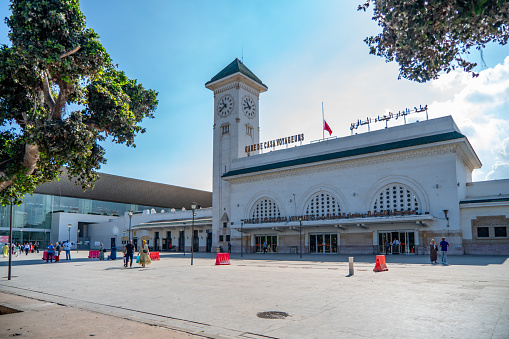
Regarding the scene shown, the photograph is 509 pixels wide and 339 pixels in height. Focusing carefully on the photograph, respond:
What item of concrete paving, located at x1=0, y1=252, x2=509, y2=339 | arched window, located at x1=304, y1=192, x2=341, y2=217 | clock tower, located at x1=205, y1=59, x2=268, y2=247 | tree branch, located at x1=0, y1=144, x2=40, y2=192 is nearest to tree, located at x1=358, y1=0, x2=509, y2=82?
concrete paving, located at x1=0, y1=252, x2=509, y2=339

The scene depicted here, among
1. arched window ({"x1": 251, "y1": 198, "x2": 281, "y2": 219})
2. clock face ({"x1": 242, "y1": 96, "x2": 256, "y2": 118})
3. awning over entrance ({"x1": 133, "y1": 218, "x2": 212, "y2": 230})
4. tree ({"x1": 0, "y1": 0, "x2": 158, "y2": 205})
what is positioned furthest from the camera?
awning over entrance ({"x1": 133, "y1": 218, "x2": 212, "y2": 230})

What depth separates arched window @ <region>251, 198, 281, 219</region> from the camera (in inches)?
1882

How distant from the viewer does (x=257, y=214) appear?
163ft

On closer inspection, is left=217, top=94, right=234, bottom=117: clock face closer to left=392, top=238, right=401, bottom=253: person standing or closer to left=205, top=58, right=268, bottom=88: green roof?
left=205, top=58, right=268, bottom=88: green roof

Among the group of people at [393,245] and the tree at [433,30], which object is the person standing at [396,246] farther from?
the tree at [433,30]

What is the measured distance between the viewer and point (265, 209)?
48875 millimetres

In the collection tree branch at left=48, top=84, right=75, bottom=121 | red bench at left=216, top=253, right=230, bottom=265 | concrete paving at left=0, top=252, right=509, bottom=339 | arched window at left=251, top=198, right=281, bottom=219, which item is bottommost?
red bench at left=216, top=253, right=230, bottom=265

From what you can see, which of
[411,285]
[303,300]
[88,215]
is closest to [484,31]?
[303,300]

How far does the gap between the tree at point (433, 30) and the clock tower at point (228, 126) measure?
153ft

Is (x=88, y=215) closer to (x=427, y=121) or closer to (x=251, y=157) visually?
(x=251, y=157)

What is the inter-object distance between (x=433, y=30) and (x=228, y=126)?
164ft

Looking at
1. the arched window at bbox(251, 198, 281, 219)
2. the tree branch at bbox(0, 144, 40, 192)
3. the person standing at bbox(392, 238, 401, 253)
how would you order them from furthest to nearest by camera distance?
the arched window at bbox(251, 198, 281, 219), the person standing at bbox(392, 238, 401, 253), the tree branch at bbox(0, 144, 40, 192)

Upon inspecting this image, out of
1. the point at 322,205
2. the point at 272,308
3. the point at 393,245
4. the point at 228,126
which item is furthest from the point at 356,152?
the point at 272,308

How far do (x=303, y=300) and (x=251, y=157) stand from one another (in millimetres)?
41773
